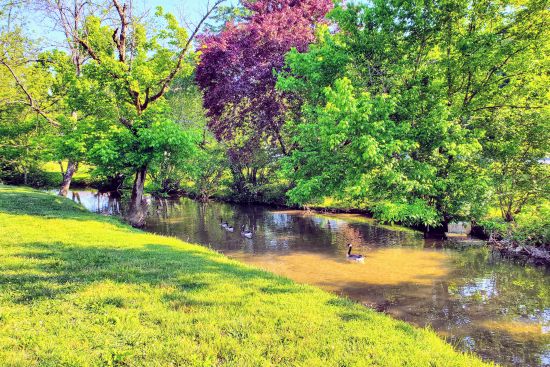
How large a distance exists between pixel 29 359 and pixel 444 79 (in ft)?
57.5

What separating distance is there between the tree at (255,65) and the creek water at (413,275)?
25.9 ft

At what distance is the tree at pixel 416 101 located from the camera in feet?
44.4

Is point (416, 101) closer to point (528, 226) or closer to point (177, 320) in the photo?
point (528, 226)

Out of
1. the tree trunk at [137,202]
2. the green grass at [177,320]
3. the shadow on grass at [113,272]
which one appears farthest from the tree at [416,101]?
the tree trunk at [137,202]

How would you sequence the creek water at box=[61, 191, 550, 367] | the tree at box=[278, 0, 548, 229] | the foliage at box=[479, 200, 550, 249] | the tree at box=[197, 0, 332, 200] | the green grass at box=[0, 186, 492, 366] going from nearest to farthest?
1. the green grass at box=[0, 186, 492, 366]
2. the creek water at box=[61, 191, 550, 367]
3. the tree at box=[278, 0, 548, 229]
4. the foliage at box=[479, 200, 550, 249]
5. the tree at box=[197, 0, 332, 200]

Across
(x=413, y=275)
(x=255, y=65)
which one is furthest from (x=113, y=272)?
(x=255, y=65)

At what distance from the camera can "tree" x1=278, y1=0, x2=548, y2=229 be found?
533 inches

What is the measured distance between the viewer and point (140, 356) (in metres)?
5.30

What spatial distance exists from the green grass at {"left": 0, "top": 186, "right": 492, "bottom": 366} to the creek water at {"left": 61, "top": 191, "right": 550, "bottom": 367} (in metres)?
2.79

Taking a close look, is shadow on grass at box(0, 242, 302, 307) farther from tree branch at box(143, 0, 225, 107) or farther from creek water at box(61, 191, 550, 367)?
tree branch at box(143, 0, 225, 107)

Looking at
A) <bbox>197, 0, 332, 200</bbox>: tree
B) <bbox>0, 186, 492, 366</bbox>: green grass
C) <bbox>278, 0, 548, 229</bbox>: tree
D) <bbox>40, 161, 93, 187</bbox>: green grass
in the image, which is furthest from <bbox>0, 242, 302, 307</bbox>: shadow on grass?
<bbox>40, 161, 93, 187</bbox>: green grass

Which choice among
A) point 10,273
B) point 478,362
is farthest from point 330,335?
point 10,273

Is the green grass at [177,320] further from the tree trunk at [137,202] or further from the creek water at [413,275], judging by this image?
the tree trunk at [137,202]

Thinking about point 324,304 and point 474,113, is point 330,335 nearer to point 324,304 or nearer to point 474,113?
point 324,304
